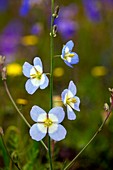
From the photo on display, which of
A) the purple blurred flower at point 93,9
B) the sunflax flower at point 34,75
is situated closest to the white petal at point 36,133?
the sunflax flower at point 34,75

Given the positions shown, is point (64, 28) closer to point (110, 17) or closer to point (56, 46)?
point (110, 17)

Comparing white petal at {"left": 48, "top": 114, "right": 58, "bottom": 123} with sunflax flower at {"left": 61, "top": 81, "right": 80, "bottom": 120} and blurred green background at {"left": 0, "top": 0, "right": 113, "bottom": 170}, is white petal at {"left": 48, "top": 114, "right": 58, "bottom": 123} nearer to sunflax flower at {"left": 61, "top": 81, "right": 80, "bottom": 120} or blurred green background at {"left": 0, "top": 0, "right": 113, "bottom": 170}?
sunflax flower at {"left": 61, "top": 81, "right": 80, "bottom": 120}

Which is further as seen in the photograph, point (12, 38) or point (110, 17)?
point (12, 38)

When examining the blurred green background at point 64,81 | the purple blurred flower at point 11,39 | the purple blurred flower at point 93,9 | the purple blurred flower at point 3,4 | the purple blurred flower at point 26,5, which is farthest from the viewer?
the purple blurred flower at point 3,4

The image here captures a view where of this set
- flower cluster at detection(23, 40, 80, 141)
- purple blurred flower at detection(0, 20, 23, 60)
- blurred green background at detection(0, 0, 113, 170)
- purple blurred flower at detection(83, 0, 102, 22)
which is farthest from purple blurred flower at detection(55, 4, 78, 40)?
flower cluster at detection(23, 40, 80, 141)

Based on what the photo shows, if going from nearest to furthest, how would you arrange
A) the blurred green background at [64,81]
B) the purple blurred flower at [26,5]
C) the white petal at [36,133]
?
the white petal at [36,133], the blurred green background at [64,81], the purple blurred flower at [26,5]

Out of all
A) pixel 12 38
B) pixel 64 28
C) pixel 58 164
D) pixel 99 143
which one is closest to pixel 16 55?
pixel 12 38

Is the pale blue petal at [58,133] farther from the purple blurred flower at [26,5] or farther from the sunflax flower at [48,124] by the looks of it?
the purple blurred flower at [26,5]
